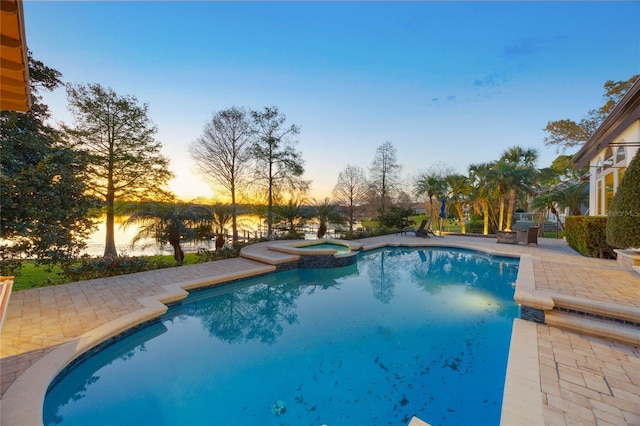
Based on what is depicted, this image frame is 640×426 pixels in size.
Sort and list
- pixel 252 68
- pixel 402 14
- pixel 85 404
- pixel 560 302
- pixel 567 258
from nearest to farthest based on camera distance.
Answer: pixel 85 404
pixel 560 302
pixel 567 258
pixel 402 14
pixel 252 68

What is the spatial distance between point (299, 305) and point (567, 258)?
401 inches

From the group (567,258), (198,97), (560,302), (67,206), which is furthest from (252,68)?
(567,258)

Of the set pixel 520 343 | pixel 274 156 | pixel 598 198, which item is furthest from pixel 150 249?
pixel 598 198

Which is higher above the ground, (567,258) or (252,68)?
(252,68)

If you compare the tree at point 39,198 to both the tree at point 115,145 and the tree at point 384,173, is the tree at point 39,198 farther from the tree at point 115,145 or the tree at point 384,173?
the tree at point 384,173

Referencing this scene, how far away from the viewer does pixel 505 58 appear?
41.2 ft

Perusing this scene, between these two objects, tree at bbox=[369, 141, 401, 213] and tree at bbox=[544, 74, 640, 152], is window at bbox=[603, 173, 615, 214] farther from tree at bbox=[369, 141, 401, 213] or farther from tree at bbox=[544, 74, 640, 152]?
tree at bbox=[369, 141, 401, 213]

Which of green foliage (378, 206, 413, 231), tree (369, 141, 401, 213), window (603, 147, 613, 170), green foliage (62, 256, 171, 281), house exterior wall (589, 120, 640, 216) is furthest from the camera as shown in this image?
tree (369, 141, 401, 213)

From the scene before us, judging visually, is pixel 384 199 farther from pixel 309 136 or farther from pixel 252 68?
pixel 252 68

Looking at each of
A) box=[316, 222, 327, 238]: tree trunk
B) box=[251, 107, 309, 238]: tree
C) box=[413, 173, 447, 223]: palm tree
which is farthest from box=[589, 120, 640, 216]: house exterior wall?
box=[251, 107, 309, 238]: tree

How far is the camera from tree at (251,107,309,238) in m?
14.9

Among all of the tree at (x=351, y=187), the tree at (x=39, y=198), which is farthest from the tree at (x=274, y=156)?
the tree at (x=39, y=198)

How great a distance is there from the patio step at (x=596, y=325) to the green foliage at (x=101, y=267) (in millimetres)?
10168

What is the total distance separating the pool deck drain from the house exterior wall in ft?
11.1
